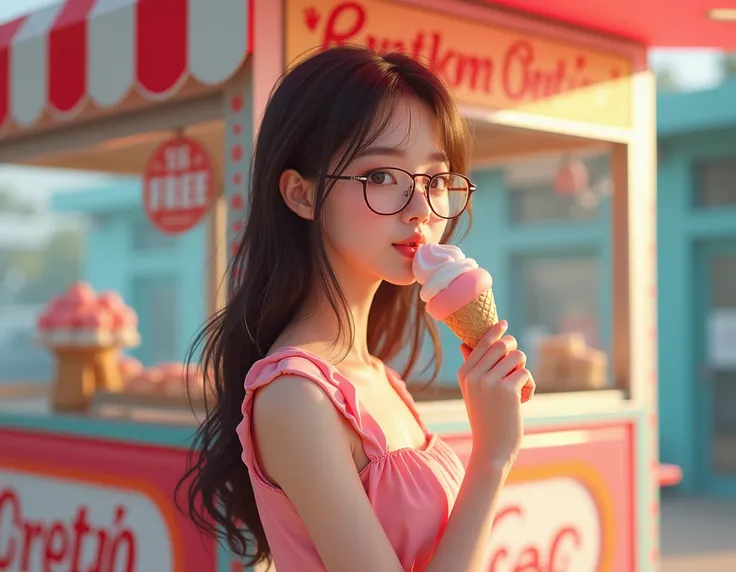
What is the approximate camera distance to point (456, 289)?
161 centimetres

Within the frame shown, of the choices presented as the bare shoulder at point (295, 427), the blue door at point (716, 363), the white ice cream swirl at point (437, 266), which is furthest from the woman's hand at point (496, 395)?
the blue door at point (716, 363)

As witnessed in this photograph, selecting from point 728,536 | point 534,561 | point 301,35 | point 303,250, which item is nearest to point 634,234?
point 534,561

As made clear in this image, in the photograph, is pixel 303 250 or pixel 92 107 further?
pixel 92 107

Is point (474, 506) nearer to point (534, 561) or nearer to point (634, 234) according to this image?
point (534, 561)

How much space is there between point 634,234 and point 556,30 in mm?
889

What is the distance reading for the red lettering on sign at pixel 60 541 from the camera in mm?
3363

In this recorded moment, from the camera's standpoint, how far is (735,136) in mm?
9344

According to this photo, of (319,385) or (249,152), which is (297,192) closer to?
(319,385)

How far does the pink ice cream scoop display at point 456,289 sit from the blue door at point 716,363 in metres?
8.43

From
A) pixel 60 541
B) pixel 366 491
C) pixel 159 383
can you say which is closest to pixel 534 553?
pixel 60 541

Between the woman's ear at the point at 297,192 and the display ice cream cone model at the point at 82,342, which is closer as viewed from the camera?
the woman's ear at the point at 297,192

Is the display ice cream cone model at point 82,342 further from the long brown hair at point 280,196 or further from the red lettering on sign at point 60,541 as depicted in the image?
the long brown hair at point 280,196

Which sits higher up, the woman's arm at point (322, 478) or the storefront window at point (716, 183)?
the storefront window at point (716, 183)

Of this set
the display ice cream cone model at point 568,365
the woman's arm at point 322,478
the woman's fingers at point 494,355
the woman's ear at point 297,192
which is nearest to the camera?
the woman's arm at point 322,478
